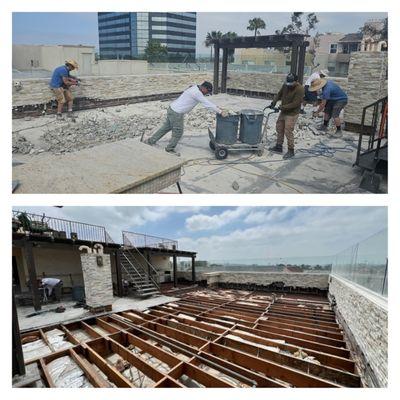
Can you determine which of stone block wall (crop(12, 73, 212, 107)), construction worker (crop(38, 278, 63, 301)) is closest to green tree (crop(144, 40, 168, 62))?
stone block wall (crop(12, 73, 212, 107))

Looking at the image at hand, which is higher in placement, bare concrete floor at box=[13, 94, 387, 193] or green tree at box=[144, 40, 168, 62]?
green tree at box=[144, 40, 168, 62]

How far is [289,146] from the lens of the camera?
7367 millimetres

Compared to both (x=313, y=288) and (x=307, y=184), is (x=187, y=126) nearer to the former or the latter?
(x=307, y=184)

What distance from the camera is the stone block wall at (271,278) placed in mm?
11757

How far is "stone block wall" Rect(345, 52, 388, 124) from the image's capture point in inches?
372

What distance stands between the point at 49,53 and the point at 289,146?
22920 millimetres

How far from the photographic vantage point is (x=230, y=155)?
25.2 ft

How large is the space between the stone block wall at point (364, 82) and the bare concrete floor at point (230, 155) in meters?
1.07

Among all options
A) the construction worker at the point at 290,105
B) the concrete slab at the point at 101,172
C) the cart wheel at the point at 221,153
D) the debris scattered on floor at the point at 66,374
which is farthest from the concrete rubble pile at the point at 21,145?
the construction worker at the point at 290,105

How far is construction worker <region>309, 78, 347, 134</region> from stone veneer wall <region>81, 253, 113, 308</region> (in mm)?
8136

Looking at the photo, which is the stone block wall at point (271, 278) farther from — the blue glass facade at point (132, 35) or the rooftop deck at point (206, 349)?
the blue glass facade at point (132, 35)

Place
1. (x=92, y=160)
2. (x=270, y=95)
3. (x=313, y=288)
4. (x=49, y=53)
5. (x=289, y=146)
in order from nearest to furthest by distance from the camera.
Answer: (x=92, y=160), (x=289, y=146), (x=313, y=288), (x=270, y=95), (x=49, y=53)

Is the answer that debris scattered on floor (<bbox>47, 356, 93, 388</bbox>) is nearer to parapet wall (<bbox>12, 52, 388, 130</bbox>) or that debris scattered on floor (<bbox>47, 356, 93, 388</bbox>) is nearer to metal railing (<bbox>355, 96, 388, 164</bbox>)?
metal railing (<bbox>355, 96, 388, 164</bbox>)

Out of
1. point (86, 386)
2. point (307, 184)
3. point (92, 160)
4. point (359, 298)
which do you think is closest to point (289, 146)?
point (307, 184)
